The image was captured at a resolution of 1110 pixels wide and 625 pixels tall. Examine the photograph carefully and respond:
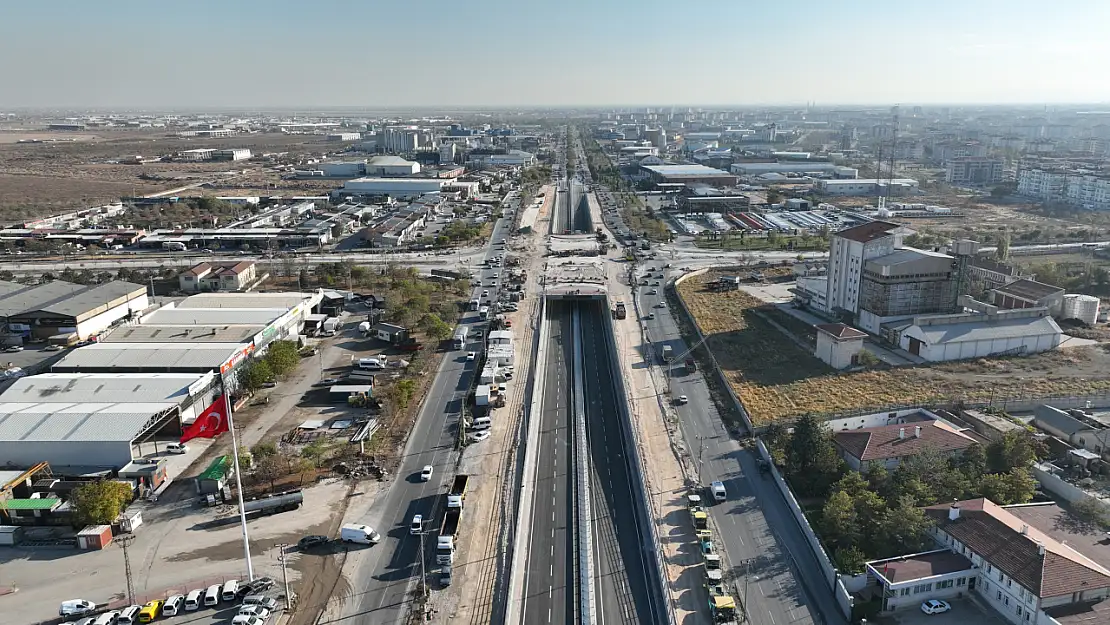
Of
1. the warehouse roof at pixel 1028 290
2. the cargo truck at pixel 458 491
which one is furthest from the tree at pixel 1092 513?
the warehouse roof at pixel 1028 290

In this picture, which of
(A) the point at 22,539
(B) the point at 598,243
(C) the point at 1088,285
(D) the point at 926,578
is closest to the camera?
(D) the point at 926,578

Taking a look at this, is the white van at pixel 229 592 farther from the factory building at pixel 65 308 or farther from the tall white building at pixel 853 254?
the tall white building at pixel 853 254

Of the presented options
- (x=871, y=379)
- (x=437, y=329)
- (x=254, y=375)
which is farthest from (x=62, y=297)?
(x=871, y=379)

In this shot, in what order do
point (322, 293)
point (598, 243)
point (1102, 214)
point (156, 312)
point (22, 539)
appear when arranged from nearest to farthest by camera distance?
1. point (22, 539)
2. point (156, 312)
3. point (322, 293)
4. point (598, 243)
5. point (1102, 214)

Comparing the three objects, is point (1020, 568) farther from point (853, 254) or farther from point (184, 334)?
point (184, 334)

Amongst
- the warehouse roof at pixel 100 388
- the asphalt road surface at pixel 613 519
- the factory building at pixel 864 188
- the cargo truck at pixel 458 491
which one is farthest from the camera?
the factory building at pixel 864 188

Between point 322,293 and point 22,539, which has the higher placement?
point 322,293

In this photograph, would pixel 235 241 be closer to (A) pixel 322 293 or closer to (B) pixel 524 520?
(A) pixel 322 293

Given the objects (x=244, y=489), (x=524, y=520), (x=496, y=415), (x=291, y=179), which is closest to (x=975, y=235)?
(x=496, y=415)
